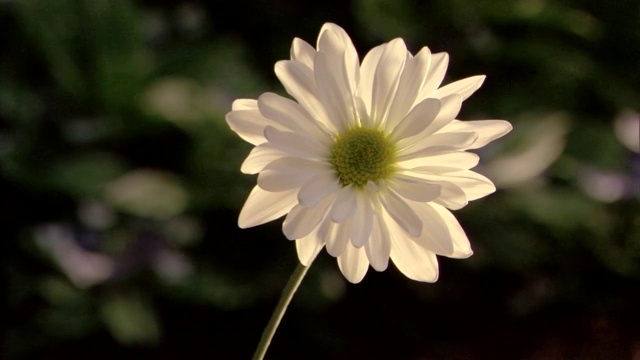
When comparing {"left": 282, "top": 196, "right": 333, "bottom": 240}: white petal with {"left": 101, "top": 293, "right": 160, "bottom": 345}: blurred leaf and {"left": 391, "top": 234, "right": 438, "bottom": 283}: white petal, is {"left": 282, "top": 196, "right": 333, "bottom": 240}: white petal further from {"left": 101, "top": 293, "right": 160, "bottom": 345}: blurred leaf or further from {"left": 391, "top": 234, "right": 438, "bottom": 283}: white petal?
{"left": 101, "top": 293, "right": 160, "bottom": 345}: blurred leaf

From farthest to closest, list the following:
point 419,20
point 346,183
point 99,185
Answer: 1. point 419,20
2. point 99,185
3. point 346,183

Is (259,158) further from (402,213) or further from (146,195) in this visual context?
(146,195)

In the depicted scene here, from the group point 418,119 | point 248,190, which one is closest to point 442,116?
point 418,119

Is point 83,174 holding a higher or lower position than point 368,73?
higher

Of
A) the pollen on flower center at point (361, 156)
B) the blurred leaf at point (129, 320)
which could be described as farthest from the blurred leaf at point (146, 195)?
the pollen on flower center at point (361, 156)

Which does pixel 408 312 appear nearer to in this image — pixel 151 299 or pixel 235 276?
pixel 235 276

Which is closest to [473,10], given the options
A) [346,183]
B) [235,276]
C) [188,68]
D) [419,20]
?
[419,20]

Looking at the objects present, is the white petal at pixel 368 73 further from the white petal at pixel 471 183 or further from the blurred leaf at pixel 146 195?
the blurred leaf at pixel 146 195
